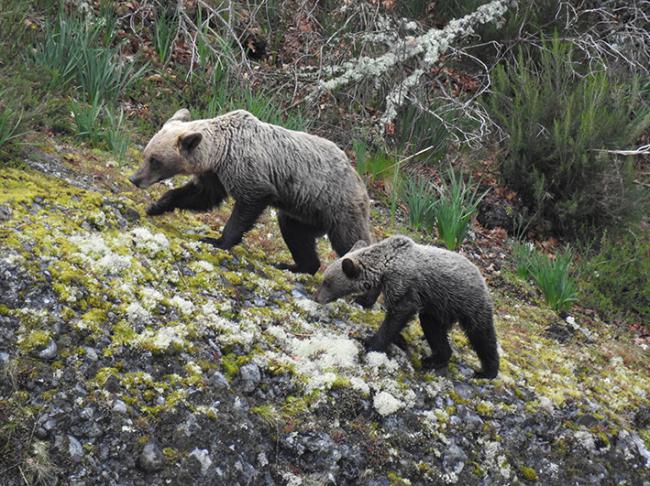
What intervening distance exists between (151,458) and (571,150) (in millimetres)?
6888

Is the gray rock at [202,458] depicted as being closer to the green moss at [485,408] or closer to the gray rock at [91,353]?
the gray rock at [91,353]

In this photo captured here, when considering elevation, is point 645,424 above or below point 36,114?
below

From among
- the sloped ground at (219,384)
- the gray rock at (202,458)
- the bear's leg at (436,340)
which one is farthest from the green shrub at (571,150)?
the gray rock at (202,458)

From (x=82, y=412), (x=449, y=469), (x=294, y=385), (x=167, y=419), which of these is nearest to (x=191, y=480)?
(x=167, y=419)

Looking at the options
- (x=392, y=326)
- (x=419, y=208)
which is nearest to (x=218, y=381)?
(x=392, y=326)

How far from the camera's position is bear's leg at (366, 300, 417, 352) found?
4.62m

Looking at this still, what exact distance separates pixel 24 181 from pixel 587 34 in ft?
27.0

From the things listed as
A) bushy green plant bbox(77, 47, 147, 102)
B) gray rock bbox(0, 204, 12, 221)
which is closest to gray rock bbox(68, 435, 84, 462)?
gray rock bbox(0, 204, 12, 221)

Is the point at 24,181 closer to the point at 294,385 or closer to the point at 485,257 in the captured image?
the point at 294,385

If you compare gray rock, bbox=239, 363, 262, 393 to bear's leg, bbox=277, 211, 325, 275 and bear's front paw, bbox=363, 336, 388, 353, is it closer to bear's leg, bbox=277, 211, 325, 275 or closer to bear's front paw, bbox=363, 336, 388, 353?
bear's front paw, bbox=363, 336, 388, 353

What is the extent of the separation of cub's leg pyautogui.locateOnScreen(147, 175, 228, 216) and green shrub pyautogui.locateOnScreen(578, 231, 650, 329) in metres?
4.34

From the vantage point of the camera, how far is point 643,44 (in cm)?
1049

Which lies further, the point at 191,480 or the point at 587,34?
the point at 587,34

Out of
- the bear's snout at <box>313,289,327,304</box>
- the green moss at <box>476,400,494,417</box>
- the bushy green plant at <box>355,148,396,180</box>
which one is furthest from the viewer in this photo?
the bushy green plant at <box>355,148,396,180</box>
